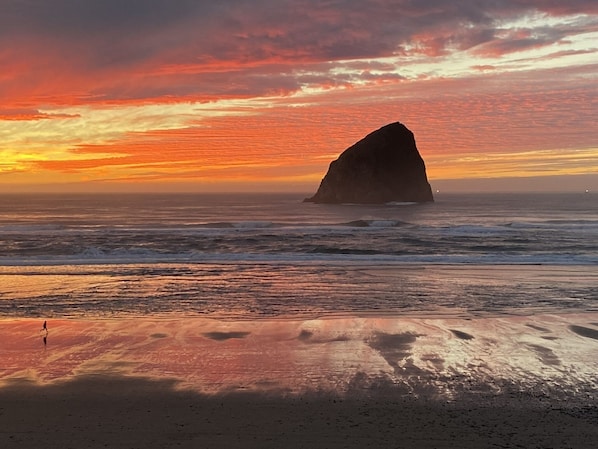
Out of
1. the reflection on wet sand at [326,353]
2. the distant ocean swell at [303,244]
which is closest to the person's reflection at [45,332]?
the reflection on wet sand at [326,353]

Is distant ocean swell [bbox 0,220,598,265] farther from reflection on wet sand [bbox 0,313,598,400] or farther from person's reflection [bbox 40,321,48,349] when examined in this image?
person's reflection [bbox 40,321,48,349]

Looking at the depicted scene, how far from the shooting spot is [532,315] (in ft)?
43.2

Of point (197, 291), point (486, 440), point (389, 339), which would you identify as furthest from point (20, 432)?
point (197, 291)

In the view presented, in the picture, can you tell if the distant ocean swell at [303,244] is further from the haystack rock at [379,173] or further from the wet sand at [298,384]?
the haystack rock at [379,173]

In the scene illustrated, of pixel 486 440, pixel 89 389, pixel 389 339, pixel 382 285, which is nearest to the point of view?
pixel 486 440

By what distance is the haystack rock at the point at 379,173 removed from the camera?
11456 cm

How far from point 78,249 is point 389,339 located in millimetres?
25611

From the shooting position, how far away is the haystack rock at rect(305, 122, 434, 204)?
115 metres

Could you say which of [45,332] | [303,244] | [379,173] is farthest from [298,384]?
[379,173]

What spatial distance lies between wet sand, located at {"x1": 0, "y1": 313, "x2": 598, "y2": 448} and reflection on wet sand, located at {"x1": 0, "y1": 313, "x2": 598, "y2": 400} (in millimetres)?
35

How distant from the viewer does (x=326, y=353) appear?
379 inches

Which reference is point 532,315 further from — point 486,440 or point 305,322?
point 486,440

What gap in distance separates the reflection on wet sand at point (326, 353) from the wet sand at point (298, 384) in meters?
0.03

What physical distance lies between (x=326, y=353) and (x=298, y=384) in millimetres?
1796
